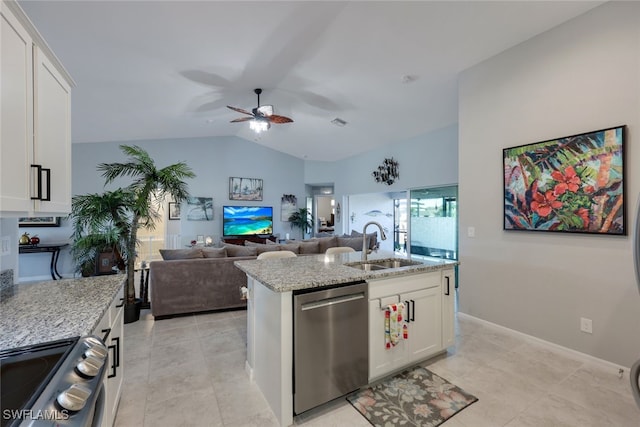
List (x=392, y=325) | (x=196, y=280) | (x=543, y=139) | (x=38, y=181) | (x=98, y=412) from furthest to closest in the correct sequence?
(x=196, y=280) → (x=543, y=139) → (x=392, y=325) → (x=38, y=181) → (x=98, y=412)

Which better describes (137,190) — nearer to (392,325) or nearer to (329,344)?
(329,344)

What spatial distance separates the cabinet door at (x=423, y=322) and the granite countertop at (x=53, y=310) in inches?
76.6

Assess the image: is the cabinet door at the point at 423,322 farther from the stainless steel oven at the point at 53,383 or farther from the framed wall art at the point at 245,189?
the framed wall art at the point at 245,189

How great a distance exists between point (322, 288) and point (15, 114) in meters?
1.64

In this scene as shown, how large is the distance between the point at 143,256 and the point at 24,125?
334 inches

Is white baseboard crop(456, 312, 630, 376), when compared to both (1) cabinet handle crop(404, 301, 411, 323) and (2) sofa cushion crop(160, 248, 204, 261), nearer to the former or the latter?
(1) cabinet handle crop(404, 301, 411, 323)

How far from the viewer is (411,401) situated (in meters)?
1.97

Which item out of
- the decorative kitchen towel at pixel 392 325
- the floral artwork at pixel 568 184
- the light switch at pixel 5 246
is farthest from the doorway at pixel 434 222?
the light switch at pixel 5 246

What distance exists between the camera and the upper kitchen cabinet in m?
1.00

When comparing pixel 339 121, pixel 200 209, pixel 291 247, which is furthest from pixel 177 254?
pixel 200 209

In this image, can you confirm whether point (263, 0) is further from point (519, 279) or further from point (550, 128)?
point (519, 279)

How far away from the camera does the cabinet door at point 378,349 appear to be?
2031 millimetres

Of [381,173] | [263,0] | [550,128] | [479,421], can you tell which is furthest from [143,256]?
[550,128]

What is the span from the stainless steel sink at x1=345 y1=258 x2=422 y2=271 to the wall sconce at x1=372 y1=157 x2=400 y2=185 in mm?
3816
